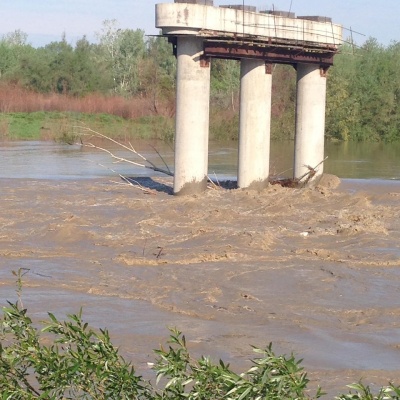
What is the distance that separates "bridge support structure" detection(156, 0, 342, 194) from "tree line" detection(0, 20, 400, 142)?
23385 millimetres

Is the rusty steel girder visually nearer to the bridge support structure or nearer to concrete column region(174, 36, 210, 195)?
the bridge support structure

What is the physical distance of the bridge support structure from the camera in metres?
20.3

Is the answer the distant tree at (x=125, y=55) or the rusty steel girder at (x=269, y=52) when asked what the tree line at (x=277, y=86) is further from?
the rusty steel girder at (x=269, y=52)

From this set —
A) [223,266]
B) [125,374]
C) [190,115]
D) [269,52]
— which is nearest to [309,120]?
[269,52]

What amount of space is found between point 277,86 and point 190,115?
33.9 meters

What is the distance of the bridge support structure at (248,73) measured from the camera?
20.3 meters

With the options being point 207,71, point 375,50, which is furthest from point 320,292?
point 375,50

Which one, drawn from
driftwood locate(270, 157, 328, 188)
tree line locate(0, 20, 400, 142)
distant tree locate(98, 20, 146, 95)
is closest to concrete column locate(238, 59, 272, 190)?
driftwood locate(270, 157, 328, 188)

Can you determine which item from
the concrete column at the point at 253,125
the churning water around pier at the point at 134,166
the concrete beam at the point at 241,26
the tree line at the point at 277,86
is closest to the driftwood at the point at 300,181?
the concrete column at the point at 253,125

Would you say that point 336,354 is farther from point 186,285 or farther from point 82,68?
point 82,68

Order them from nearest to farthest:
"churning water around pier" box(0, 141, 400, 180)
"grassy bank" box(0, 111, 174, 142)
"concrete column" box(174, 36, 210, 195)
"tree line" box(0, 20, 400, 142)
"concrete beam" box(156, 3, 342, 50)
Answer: "concrete beam" box(156, 3, 342, 50) → "concrete column" box(174, 36, 210, 195) → "churning water around pier" box(0, 141, 400, 180) → "grassy bank" box(0, 111, 174, 142) → "tree line" box(0, 20, 400, 142)

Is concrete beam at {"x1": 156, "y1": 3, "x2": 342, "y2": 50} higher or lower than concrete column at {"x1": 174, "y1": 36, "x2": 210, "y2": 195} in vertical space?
higher

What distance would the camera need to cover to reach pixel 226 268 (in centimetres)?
1355

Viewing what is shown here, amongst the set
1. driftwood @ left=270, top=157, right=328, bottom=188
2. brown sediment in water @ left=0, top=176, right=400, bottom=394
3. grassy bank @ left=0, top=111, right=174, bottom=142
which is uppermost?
grassy bank @ left=0, top=111, right=174, bottom=142
